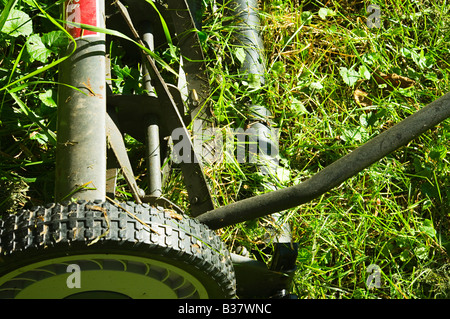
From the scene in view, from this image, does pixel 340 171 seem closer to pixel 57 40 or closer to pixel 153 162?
pixel 153 162

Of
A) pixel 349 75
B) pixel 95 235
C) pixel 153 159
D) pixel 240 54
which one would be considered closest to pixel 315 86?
pixel 349 75

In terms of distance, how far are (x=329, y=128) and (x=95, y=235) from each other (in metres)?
1.37

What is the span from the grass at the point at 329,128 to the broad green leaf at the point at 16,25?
0.01 m

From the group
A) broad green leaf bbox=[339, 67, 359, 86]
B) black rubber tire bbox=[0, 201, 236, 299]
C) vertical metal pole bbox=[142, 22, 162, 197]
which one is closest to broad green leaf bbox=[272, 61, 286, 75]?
broad green leaf bbox=[339, 67, 359, 86]

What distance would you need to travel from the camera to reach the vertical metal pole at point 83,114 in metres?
1.59

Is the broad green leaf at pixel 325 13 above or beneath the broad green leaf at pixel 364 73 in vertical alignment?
above

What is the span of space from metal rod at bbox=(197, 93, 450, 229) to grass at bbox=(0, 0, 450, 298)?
49 cm

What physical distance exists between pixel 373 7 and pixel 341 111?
60 centimetres

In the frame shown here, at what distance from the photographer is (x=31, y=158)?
2219 mm

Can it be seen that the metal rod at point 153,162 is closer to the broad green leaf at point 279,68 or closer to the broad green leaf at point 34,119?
the broad green leaf at point 34,119

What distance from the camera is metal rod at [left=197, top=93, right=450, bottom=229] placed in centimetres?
170

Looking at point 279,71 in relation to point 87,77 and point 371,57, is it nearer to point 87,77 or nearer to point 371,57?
point 371,57

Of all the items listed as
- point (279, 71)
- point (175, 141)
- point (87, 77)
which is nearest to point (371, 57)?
point (279, 71)

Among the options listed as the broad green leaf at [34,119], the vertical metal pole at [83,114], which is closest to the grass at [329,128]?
the broad green leaf at [34,119]
